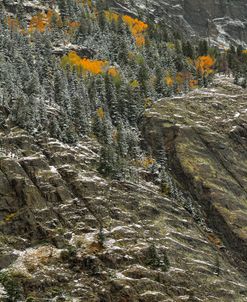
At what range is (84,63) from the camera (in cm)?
13425

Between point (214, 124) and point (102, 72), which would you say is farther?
point (102, 72)

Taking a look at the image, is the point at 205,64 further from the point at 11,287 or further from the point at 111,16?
the point at 11,287

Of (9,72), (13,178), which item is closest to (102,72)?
(9,72)

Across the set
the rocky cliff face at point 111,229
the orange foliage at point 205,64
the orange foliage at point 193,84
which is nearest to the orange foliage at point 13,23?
the orange foliage at point 193,84

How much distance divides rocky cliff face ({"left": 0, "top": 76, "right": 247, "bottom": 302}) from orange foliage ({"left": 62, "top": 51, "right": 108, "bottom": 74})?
37.1 meters

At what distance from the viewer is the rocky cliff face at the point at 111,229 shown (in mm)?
67625

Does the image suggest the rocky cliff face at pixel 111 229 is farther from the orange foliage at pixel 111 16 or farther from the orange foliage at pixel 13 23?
the orange foliage at pixel 111 16

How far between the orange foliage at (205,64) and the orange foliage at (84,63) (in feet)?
78.9

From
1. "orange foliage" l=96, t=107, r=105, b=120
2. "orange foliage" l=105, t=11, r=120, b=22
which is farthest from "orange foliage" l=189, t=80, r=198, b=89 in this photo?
"orange foliage" l=105, t=11, r=120, b=22

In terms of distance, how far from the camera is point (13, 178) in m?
77.8

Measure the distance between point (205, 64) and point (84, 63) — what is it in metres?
35.8

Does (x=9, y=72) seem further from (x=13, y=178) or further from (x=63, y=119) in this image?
(x=13, y=178)

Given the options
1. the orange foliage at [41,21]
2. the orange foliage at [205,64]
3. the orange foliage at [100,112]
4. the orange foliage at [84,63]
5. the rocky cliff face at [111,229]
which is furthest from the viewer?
the orange foliage at [41,21]

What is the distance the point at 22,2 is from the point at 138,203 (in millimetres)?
A: 99556
